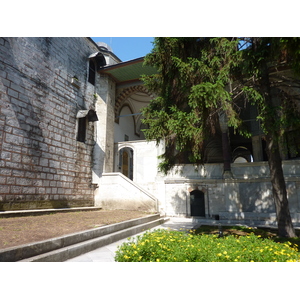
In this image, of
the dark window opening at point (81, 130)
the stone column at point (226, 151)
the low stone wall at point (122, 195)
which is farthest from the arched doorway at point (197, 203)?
the dark window opening at point (81, 130)

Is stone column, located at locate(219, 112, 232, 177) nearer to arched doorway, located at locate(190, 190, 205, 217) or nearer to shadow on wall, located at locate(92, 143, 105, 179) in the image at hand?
arched doorway, located at locate(190, 190, 205, 217)

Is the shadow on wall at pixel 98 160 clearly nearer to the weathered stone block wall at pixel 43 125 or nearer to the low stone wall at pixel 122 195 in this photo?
the weathered stone block wall at pixel 43 125

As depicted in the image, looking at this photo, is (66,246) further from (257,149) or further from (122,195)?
(257,149)

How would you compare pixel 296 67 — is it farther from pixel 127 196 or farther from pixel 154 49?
pixel 127 196

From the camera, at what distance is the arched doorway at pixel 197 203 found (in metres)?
12.1

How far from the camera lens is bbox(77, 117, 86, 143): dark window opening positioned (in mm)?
12647

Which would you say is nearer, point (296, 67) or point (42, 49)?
point (296, 67)

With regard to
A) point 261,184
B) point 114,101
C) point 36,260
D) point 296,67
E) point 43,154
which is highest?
point 114,101

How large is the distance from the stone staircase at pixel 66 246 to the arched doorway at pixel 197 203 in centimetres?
583

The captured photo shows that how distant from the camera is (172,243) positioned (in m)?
4.12

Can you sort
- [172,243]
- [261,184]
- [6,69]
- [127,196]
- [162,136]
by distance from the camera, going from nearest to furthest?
[172,243] < [162,136] < [6,69] < [261,184] < [127,196]

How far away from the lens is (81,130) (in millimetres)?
12859
